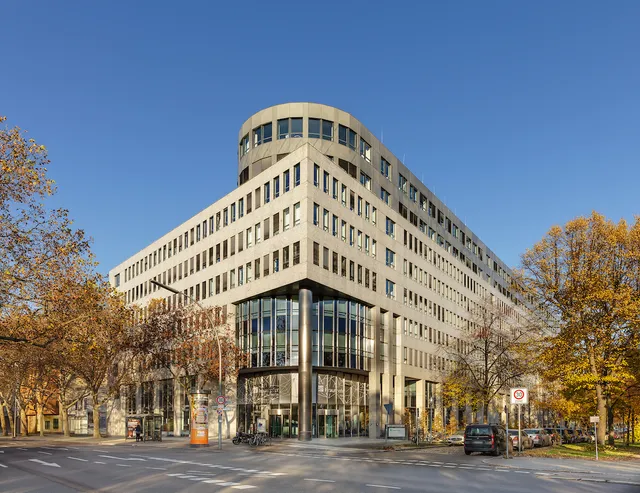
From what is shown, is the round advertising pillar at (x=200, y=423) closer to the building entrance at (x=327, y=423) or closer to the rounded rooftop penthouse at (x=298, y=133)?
the building entrance at (x=327, y=423)

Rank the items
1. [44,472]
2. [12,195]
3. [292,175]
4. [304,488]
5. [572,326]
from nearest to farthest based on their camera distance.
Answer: [304,488] < [44,472] < [12,195] < [572,326] < [292,175]

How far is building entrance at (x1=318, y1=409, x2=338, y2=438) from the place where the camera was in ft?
187

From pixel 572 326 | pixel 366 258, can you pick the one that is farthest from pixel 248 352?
pixel 572 326

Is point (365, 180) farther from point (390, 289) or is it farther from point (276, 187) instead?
point (276, 187)

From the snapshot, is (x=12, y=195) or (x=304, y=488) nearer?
(x=304, y=488)

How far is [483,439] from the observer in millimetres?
35938

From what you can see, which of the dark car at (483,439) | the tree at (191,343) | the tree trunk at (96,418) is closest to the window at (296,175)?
the tree at (191,343)

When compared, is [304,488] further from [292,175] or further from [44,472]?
[292,175]

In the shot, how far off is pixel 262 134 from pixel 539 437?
36.4 metres

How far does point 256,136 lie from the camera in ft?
216

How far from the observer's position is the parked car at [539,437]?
52.0 m

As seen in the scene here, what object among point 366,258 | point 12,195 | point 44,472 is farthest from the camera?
point 366,258

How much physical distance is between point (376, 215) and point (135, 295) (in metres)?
37.9

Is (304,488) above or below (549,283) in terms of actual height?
below
